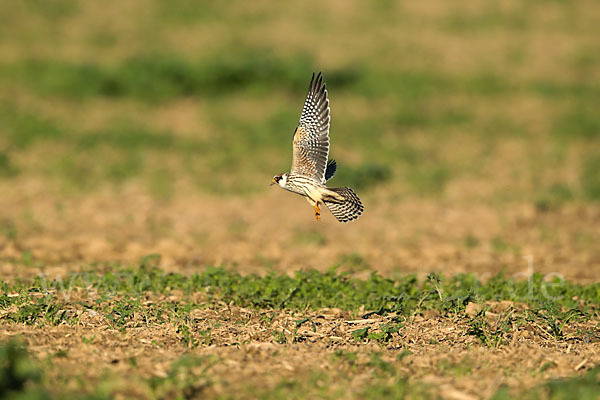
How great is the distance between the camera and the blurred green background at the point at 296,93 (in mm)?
15008

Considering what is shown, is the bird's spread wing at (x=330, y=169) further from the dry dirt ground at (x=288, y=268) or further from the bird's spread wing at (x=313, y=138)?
the dry dirt ground at (x=288, y=268)

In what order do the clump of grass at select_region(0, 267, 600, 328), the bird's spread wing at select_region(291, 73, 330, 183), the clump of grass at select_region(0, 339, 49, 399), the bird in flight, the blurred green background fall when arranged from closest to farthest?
the clump of grass at select_region(0, 339, 49, 399) < the bird in flight < the bird's spread wing at select_region(291, 73, 330, 183) < the clump of grass at select_region(0, 267, 600, 328) < the blurred green background

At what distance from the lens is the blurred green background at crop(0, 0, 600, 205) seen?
15.0 meters

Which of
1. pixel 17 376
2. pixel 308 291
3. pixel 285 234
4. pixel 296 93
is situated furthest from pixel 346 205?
pixel 296 93

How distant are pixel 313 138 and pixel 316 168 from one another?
31 centimetres

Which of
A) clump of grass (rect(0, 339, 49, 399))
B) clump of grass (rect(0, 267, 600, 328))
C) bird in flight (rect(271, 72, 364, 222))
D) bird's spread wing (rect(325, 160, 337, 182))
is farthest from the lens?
clump of grass (rect(0, 267, 600, 328))

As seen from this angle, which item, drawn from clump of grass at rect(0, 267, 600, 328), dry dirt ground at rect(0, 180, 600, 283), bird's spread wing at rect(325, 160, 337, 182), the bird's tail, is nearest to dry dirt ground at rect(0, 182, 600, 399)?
dry dirt ground at rect(0, 180, 600, 283)

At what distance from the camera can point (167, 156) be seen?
15.7 m

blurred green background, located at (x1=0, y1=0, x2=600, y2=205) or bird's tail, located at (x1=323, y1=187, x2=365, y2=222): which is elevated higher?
blurred green background, located at (x1=0, y1=0, x2=600, y2=205)

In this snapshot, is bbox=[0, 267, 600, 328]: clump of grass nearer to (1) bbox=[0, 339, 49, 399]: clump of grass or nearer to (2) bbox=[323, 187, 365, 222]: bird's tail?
(2) bbox=[323, 187, 365, 222]: bird's tail

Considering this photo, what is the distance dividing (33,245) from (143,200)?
315 cm

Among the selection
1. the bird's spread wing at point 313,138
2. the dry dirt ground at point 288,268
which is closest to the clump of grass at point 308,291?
the dry dirt ground at point 288,268

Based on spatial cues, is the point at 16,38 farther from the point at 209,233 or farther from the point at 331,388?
the point at 331,388

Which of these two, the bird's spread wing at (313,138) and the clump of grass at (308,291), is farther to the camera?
the clump of grass at (308,291)
